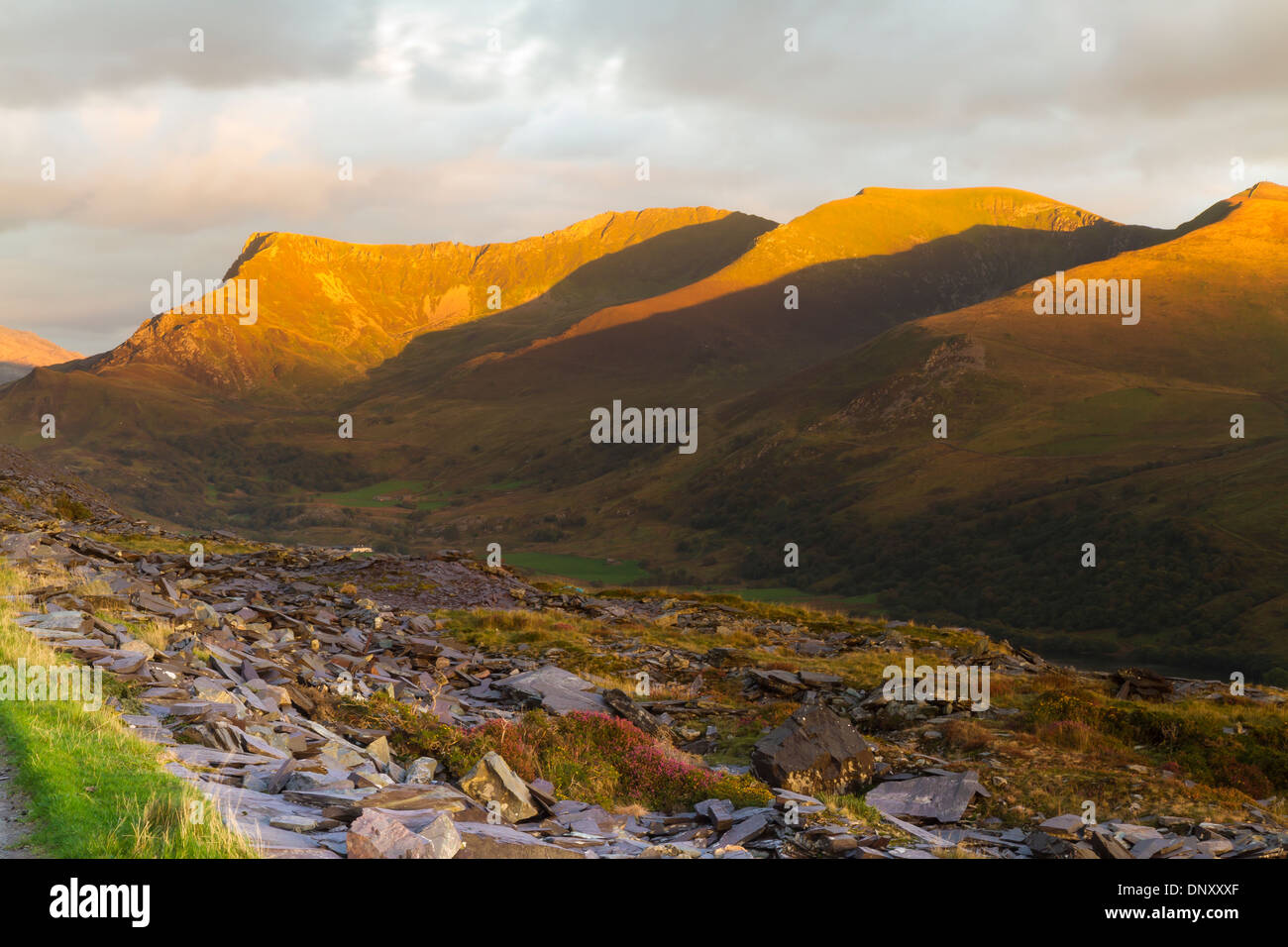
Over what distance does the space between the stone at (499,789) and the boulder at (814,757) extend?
6631 millimetres

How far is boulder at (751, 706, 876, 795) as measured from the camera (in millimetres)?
17766

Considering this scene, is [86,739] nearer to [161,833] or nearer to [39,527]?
[161,833]

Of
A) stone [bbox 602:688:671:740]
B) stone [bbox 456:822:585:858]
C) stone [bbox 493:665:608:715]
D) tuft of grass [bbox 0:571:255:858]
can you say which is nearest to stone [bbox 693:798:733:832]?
stone [bbox 456:822:585:858]

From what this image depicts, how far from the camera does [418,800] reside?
1086 centimetres

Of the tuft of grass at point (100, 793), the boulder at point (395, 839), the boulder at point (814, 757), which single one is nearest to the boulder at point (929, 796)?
the boulder at point (814, 757)

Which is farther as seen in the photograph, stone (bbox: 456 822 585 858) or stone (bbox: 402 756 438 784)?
stone (bbox: 402 756 438 784)

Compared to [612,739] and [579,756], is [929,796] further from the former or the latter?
[579,756]

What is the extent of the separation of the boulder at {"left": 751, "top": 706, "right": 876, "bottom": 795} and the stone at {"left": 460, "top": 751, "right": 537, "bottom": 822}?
6.63m

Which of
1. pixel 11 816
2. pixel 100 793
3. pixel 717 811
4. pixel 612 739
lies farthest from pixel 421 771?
pixel 11 816

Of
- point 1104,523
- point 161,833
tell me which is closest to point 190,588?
point 161,833

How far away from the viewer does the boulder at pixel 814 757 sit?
17766 millimetres

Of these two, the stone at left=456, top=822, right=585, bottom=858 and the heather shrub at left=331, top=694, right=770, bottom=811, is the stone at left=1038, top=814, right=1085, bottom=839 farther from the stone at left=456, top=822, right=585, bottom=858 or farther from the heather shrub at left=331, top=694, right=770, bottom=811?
the stone at left=456, top=822, right=585, bottom=858
